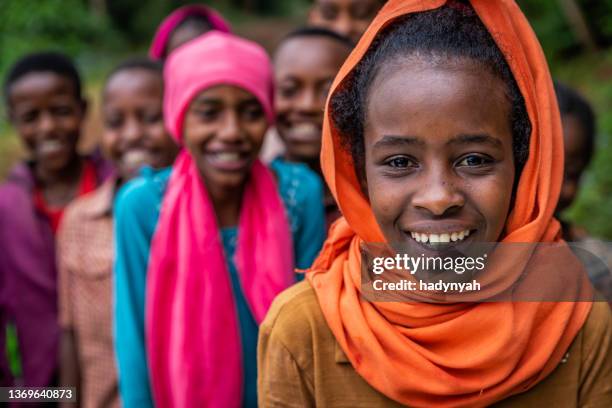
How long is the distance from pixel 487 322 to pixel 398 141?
0.45 metres

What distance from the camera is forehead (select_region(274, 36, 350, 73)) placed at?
118 inches

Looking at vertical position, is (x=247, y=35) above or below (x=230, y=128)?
above

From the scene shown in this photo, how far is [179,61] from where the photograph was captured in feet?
8.69

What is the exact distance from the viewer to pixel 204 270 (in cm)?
232

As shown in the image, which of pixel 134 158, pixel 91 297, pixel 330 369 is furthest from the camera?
pixel 134 158

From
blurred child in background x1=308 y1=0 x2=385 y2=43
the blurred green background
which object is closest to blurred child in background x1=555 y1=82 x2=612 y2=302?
blurred child in background x1=308 y1=0 x2=385 y2=43

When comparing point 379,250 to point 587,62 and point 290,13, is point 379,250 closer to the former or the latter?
point 587,62

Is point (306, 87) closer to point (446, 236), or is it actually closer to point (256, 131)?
point (256, 131)

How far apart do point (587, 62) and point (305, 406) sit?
8.98 metres

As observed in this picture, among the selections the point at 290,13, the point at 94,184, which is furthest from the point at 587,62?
the point at 290,13

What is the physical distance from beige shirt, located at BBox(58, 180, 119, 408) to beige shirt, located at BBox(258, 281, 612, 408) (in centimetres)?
131

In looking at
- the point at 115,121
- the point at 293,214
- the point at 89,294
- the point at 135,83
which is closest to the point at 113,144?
the point at 115,121

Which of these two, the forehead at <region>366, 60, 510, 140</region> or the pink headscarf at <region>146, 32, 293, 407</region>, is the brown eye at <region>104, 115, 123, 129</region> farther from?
the forehead at <region>366, 60, 510, 140</region>

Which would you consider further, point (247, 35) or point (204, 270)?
point (247, 35)
